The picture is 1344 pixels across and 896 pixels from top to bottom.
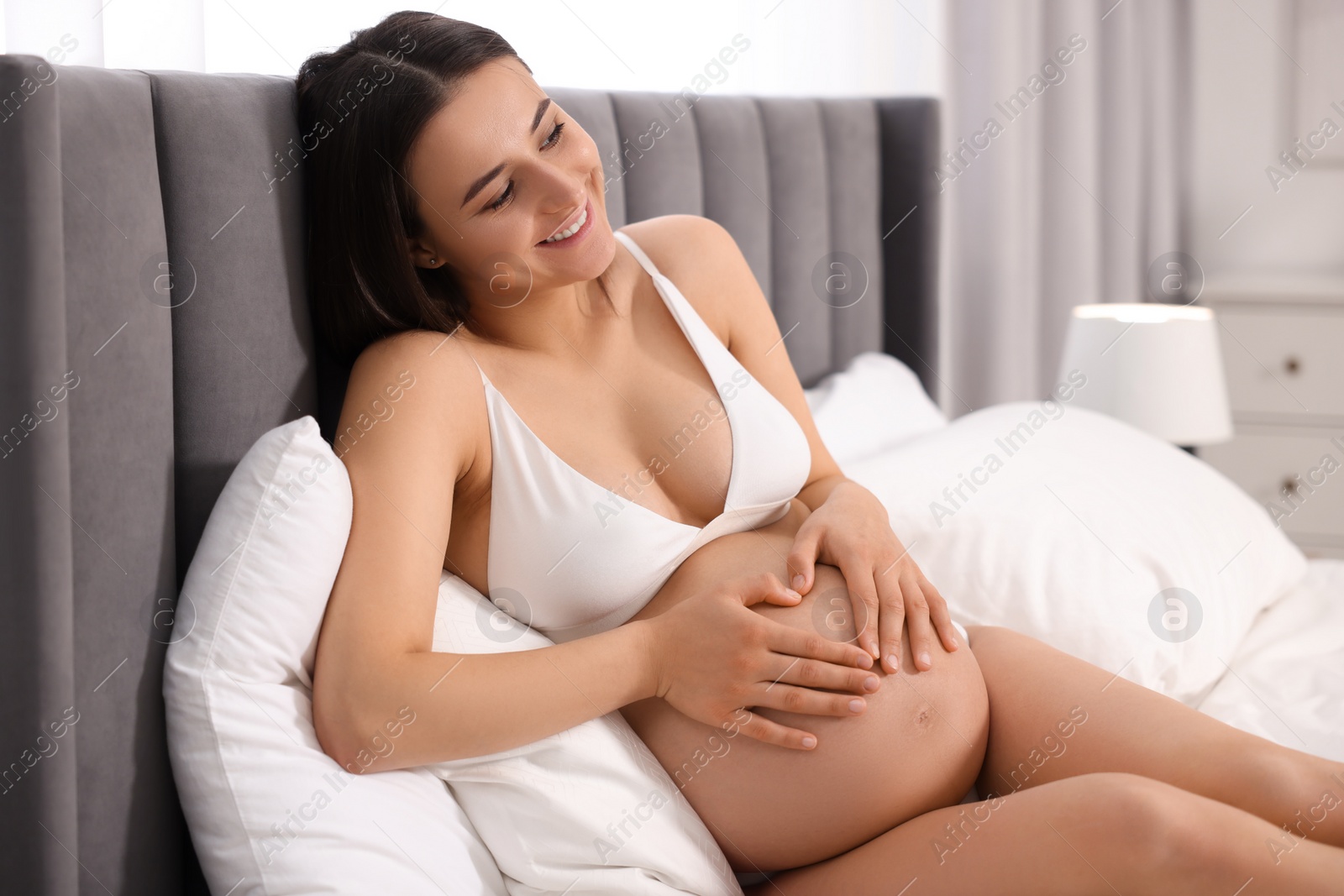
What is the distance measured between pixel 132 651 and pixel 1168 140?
314cm

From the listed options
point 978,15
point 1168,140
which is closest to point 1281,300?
point 1168,140

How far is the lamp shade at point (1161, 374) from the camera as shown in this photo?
219 cm

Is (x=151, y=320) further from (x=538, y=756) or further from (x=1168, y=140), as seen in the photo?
(x=1168, y=140)

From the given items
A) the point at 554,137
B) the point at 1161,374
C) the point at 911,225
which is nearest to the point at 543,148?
the point at 554,137

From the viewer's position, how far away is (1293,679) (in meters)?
1.33

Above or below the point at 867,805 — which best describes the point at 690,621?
above

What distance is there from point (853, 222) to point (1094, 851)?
1.46 metres

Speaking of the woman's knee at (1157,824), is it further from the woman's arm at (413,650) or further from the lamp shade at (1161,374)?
the lamp shade at (1161,374)

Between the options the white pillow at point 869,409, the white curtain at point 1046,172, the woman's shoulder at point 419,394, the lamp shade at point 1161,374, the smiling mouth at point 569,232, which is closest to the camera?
the woman's shoulder at point 419,394

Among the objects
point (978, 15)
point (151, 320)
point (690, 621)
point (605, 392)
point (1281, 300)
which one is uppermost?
point (978, 15)

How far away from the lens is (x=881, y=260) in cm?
221

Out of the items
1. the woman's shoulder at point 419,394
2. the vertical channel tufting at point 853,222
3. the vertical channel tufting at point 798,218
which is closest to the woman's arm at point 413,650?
the woman's shoulder at point 419,394

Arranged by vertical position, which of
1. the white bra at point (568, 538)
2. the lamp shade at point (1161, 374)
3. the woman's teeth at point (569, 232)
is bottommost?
the lamp shade at point (1161, 374)

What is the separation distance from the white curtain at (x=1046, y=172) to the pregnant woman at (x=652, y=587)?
49.9 inches
